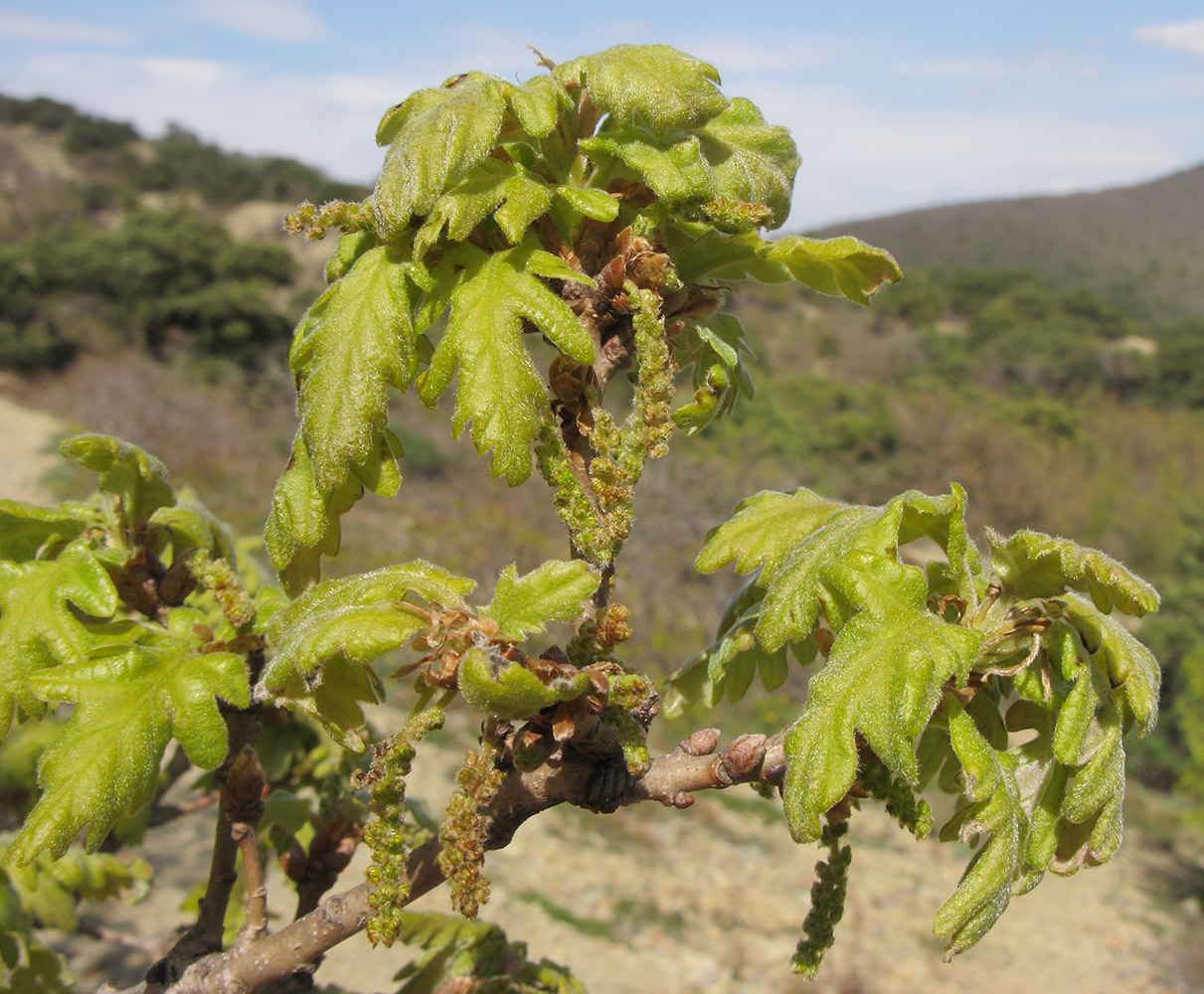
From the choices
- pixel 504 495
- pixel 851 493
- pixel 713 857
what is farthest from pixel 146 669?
pixel 851 493

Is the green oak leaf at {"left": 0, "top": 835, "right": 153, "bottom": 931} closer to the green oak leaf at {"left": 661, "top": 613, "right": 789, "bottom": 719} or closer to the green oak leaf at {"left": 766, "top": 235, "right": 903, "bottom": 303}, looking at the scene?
the green oak leaf at {"left": 661, "top": 613, "right": 789, "bottom": 719}

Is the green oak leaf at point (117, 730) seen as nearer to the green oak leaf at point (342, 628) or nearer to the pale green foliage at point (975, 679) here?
the green oak leaf at point (342, 628)

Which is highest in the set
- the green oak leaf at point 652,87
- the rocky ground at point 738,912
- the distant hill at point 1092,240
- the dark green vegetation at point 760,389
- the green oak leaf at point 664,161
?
the distant hill at point 1092,240

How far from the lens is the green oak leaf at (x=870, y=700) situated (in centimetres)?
104

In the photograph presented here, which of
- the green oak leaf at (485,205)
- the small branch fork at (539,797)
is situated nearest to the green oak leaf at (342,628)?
the small branch fork at (539,797)

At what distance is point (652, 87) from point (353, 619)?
A: 755 mm

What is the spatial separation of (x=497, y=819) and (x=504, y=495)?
15425 millimetres

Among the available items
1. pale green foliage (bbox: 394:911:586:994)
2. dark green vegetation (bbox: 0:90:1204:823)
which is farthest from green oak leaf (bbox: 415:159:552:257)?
dark green vegetation (bbox: 0:90:1204:823)

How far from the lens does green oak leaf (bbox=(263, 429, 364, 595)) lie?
1233mm

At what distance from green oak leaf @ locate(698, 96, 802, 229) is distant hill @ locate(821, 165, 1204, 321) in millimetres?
54734

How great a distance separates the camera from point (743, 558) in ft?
4.87

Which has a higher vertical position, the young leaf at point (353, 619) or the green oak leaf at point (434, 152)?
the green oak leaf at point (434, 152)

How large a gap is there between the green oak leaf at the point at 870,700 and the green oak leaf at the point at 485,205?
64cm

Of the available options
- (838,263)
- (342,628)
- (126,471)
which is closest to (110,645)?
(126,471)
